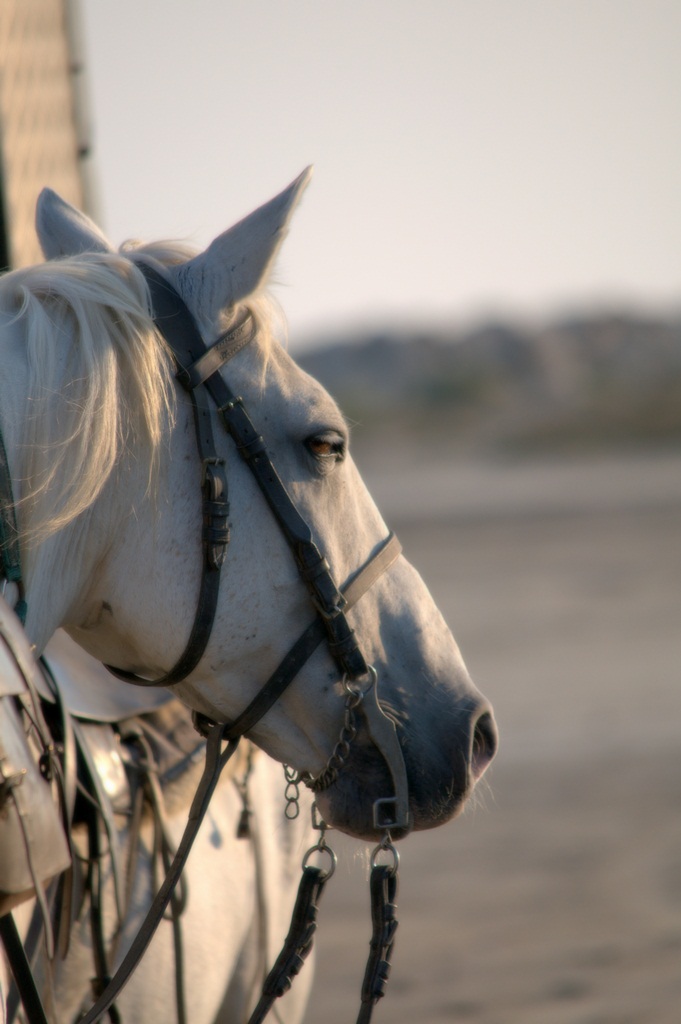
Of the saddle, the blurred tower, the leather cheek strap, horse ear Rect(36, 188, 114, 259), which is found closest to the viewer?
the saddle

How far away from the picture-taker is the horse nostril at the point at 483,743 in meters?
1.79

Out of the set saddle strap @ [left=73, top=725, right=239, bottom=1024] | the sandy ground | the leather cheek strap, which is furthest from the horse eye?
the sandy ground

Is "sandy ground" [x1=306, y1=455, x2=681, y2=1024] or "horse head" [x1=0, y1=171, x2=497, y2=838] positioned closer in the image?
"horse head" [x1=0, y1=171, x2=497, y2=838]

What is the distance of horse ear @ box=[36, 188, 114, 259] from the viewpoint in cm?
189

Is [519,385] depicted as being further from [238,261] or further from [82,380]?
[82,380]

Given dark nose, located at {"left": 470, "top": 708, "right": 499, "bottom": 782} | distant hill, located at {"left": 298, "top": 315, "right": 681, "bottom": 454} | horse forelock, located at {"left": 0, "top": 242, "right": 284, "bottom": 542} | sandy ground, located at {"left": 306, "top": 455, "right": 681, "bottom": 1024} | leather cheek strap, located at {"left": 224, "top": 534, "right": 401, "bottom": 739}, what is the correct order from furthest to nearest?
1. distant hill, located at {"left": 298, "top": 315, "right": 681, "bottom": 454}
2. sandy ground, located at {"left": 306, "top": 455, "right": 681, "bottom": 1024}
3. dark nose, located at {"left": 470, "top": 708, "right": 499, "bottom": 782}
4. leather cheek strap, located at {"left": 224, "top": 534, "right": 401, "bottom": 739}
5. horse forelock, located at {"left": 0, "top": 242, "right": 284, "bottom": 542}

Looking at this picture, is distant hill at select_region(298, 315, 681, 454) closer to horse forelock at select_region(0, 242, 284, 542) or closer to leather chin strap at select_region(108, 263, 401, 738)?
leather chin strap at select_region(108, 263, 401, 738)

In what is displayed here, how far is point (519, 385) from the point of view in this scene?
183 ft


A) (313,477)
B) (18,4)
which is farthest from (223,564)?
(18,4)

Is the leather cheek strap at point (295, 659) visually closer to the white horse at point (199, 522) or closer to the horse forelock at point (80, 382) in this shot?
the white horse at point (199, 522)

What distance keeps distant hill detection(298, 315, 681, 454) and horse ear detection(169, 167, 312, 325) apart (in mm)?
430

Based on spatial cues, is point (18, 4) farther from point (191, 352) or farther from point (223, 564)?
point (223, 564)

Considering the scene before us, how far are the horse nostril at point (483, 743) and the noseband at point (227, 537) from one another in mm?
184

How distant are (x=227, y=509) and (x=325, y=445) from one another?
22 centimetres
